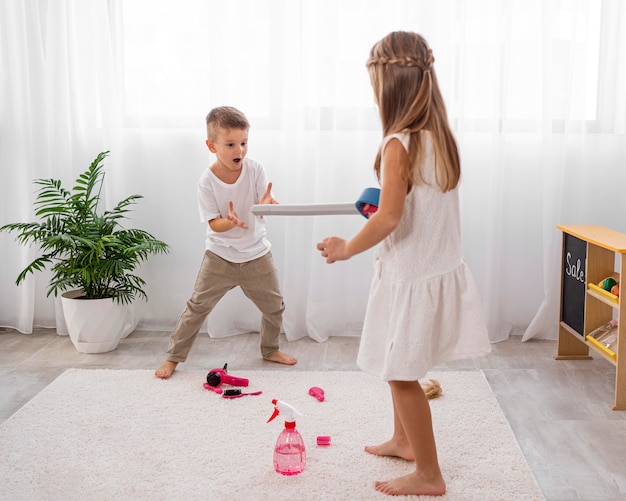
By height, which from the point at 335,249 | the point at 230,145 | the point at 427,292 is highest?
the point at 230,145

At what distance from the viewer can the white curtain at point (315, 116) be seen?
3.26 meters

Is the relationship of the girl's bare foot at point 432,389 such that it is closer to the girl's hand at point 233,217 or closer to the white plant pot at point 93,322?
the girl's hand at point 233,217

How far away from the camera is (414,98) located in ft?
5.98

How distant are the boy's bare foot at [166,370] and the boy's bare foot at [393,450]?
0.96 meters

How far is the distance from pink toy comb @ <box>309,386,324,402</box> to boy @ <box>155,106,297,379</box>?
384 millimetres

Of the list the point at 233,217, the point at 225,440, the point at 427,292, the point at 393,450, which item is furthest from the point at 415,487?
the point at 233,217

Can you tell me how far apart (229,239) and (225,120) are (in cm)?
45

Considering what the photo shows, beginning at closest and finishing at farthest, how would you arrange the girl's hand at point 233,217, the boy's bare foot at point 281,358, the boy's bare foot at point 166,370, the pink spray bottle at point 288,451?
the pink spray bottle at point 288,451 → the girl's hand at point 233,217 → the boy's bare foot at point 166,370 → the boy's bare foot at point 281,358

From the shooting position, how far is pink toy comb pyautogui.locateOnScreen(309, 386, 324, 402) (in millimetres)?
2604

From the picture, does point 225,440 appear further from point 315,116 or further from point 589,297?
point 315,116

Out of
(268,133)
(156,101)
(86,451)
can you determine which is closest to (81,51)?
(156,101)

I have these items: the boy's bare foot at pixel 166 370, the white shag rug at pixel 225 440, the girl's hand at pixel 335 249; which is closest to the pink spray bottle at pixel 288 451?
the white shag rug at pixel 225 440

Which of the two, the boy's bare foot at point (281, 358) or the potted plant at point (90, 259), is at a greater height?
the potted plant at point (90, 259)

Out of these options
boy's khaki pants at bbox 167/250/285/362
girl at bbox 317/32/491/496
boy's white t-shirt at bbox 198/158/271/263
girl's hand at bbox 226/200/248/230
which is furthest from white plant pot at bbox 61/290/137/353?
girl at bbox 317/32/491/496
